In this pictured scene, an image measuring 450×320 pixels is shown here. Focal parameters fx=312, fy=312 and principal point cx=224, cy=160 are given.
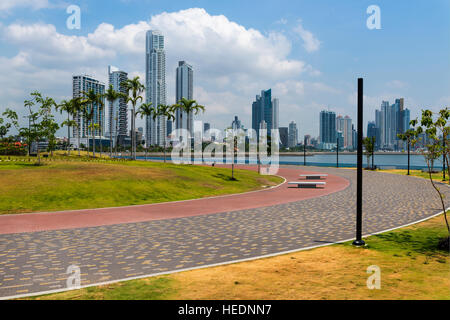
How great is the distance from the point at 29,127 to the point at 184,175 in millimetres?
15618

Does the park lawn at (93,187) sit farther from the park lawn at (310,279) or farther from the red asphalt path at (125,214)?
the park lawn at (310,279)

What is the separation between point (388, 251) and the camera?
29.9 feet

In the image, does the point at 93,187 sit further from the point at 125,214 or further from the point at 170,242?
the point at 170,242

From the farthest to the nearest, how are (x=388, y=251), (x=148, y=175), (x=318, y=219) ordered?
(x=148, y=175), (x=318, y=219), (x=388, y=251)

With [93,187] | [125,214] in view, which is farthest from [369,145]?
[125,214]

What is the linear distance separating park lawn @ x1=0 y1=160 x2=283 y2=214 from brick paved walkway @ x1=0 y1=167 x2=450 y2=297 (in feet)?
21.2

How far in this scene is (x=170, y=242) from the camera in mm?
10422

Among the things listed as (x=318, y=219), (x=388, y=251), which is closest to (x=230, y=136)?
(x=318, y=219)

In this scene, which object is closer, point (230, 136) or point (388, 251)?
point (388, 251)

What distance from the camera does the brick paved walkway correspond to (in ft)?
25.0

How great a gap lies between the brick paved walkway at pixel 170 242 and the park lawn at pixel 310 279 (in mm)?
753

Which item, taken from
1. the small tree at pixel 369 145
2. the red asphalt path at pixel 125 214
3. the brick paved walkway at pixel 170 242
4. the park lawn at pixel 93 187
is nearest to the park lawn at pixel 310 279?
the brick paved walkway at pixel 170 242

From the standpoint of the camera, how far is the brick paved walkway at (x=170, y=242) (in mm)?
7629
